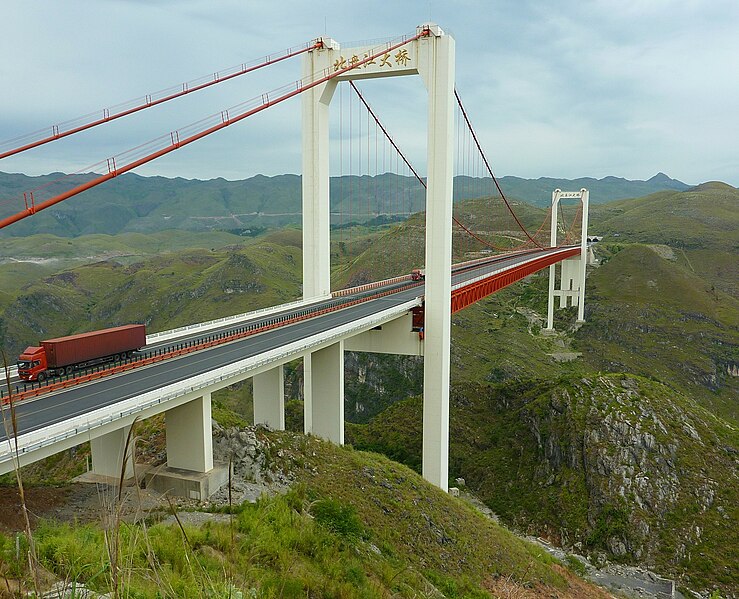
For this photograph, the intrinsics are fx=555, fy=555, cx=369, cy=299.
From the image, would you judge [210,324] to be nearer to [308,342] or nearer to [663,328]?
[308,342]

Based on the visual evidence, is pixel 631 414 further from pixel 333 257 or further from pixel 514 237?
pixel 333 257

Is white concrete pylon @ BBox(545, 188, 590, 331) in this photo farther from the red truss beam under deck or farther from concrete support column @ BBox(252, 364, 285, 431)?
concrete support column @ BBox(252, 364, 285, 431)

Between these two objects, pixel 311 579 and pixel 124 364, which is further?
pixel 124 364

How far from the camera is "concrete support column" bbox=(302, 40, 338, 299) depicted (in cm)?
2950

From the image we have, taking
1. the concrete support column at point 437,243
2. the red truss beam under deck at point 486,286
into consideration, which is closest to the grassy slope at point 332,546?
the concrete support column at point 437,243

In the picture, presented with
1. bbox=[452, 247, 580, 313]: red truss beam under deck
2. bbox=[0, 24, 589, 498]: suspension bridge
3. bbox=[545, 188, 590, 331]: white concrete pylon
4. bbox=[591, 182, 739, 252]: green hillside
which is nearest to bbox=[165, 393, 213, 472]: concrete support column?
bbox=[0, 24, 589, 498]: suspension bridge

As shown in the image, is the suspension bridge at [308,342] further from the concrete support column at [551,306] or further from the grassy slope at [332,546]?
the concrete support column at [551,306]

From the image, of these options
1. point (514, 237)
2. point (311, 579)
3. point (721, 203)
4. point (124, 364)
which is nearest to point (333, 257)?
point (514, 237)

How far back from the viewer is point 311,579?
383 inches

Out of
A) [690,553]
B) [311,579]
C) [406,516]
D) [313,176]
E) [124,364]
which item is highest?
[313,176]

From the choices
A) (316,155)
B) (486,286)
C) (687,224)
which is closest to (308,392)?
(316,155)

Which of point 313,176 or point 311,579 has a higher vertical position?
point 313,176

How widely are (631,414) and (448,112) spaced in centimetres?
2210

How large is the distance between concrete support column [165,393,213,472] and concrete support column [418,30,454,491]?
1468 cm
